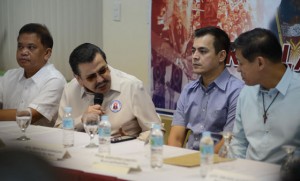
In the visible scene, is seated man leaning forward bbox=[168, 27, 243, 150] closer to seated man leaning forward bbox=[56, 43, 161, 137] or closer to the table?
seated man leaning forward bbox=[56, 43, 161, 137]

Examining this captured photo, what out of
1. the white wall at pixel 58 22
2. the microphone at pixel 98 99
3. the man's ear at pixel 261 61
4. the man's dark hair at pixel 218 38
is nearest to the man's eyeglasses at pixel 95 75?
the microphone at pixel 98 99

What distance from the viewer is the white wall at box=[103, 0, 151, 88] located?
412 centimetres

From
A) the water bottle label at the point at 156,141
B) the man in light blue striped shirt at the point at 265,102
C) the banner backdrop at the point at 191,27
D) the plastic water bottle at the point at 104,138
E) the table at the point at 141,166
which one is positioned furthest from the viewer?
the banner backdrop at the point at 191,27

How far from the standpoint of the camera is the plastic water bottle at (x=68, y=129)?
2.46 meters

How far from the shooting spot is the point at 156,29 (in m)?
4.02

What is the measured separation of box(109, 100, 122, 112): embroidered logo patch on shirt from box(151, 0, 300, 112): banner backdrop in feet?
3.32

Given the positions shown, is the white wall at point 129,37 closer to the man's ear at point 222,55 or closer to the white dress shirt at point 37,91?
the white dress shirt at point 37,91

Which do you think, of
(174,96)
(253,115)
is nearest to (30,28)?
(174,96)

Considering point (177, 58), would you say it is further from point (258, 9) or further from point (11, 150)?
point (11, 150)

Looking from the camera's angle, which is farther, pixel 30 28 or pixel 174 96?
pixel 174 96

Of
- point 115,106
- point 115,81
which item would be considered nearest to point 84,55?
point 115,81

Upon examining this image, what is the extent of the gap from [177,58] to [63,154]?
201 cm

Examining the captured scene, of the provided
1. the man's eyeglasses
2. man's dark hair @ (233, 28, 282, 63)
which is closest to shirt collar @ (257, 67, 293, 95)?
man's dark hair @ (233, 28, 282, 63)

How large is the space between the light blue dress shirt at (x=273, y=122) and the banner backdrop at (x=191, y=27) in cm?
83
